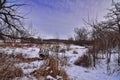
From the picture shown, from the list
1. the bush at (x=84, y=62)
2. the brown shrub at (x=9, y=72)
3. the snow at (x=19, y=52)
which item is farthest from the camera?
the bush at (x=84, y=62)

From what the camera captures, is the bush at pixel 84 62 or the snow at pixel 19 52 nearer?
the snow at pixel 19 52

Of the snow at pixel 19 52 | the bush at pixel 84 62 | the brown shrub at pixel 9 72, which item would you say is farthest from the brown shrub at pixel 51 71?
the bush at pixel 84 62

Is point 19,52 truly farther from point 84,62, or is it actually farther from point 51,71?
point 51,71

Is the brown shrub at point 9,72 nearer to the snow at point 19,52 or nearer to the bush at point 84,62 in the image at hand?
the snow at point 19,52

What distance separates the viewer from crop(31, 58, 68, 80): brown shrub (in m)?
7.44

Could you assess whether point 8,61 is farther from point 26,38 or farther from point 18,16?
point 18,16

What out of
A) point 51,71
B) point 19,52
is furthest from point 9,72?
point 19,52

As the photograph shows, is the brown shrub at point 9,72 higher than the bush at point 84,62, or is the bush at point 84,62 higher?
the brown shrub at point 9,72

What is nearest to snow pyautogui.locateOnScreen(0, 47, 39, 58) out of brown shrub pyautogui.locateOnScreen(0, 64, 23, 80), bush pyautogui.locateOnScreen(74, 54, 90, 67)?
brown shrub pyautogui.locateOnScreen(0, 64, 23, 80)

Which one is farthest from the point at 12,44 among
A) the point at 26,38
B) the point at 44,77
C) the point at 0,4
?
the point at 44,77

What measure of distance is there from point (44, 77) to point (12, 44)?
4.56m

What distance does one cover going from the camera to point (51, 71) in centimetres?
781

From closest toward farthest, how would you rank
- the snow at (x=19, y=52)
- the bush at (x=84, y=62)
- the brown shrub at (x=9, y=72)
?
the brown shrub at (x=9, y=72), the snow at (x=19, y=52), the bush at (x=84, y=62)

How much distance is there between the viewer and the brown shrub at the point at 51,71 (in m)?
7.44
